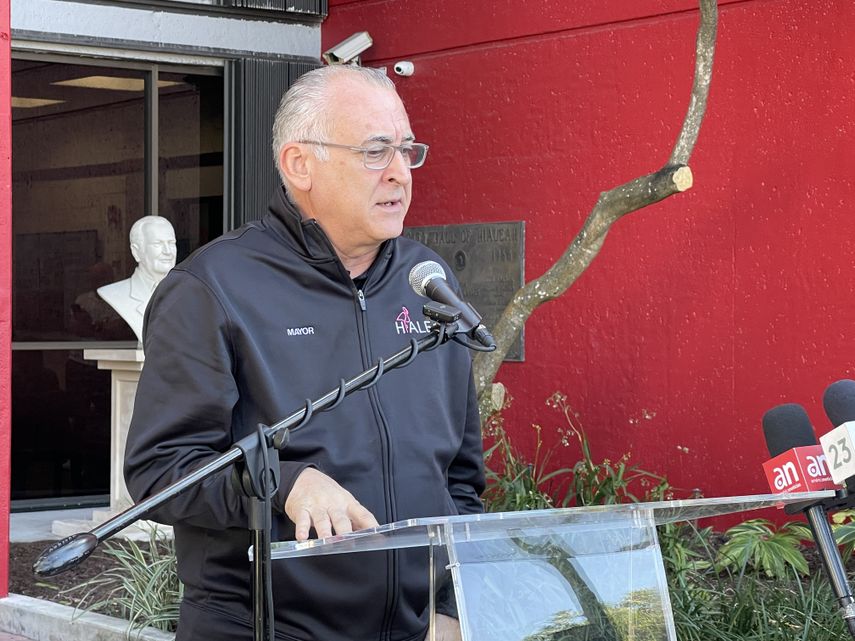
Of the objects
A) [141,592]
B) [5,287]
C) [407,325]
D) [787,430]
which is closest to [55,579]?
[141,592]

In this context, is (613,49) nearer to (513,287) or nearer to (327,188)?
(513,287)

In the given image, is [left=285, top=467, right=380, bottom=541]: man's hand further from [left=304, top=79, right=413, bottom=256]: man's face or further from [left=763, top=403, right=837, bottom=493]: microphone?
[left=763, top=403, right=837, bottom=493]: microphone

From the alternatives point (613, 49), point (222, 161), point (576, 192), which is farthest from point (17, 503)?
point (613, 49)

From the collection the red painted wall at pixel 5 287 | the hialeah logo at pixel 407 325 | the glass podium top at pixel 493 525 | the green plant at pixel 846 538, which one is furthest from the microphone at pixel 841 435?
the red painted wall at pixel 5 287

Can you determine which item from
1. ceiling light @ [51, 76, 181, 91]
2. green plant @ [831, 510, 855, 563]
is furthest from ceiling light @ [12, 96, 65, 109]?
green plant @ [831, 510, 855, 563]

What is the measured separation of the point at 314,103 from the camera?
9.26 feet

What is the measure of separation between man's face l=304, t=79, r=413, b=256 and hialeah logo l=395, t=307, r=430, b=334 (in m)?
0.17

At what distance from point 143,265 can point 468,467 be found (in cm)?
521

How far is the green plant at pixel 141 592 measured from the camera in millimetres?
5284

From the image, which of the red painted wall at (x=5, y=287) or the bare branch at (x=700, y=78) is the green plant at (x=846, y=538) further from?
the red painted wall at (x=5, y=287)

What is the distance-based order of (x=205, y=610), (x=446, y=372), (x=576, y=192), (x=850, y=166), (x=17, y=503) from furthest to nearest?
(x=17, y=503) → (x=576, y=192) → (x=850, y=166) → (x=446, y=372) → (x=205, y=610)

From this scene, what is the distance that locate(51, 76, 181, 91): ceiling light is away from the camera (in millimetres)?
9930

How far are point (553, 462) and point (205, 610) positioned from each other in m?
5.99

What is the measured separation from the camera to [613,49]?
820cm
